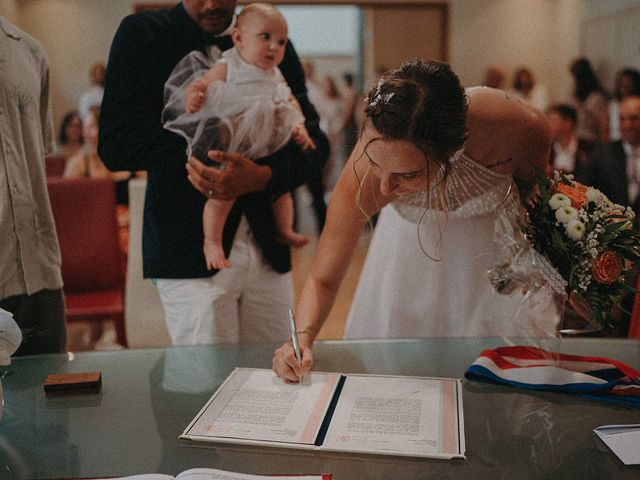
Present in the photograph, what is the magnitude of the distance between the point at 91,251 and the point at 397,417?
203cm

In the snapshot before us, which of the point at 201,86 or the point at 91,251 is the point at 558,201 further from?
the point at 91,251

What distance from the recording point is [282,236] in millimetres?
1910

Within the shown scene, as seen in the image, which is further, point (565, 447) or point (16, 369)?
point (16, 369)

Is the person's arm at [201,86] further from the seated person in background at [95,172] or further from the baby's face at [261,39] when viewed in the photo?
the seated person in background at [95,172]

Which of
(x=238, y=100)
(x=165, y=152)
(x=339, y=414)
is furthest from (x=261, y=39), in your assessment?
(x=339, y=414)

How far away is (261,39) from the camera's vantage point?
5.70ft

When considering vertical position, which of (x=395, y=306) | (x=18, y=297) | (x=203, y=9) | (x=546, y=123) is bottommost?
(x=395, y=306)

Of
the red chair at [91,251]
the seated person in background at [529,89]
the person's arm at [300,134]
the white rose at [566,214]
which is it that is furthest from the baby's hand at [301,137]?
the seated person in background at [529,89]

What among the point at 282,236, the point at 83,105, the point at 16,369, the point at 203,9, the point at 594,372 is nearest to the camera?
the point at 594,372

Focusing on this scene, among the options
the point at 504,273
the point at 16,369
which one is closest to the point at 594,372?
the point at 504,273

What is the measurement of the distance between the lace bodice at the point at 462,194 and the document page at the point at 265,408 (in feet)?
1.98

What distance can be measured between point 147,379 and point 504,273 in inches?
32.4

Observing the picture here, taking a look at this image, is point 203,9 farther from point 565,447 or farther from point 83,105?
point 565,447

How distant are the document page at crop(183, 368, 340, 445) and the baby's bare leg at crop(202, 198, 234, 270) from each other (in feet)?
1.30
